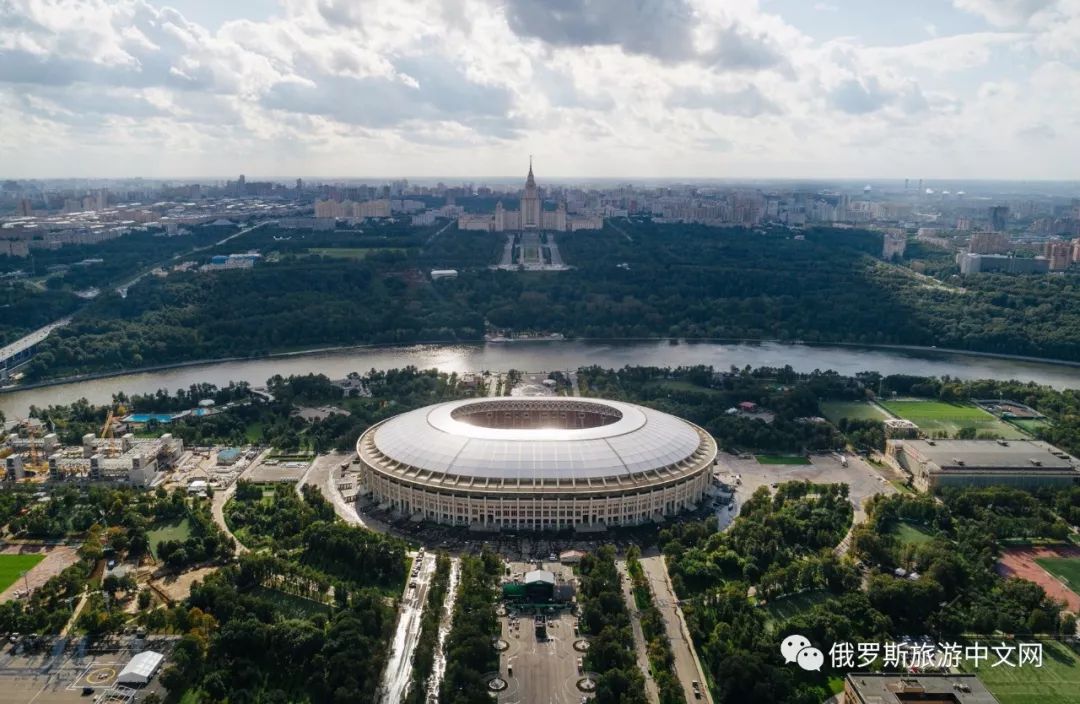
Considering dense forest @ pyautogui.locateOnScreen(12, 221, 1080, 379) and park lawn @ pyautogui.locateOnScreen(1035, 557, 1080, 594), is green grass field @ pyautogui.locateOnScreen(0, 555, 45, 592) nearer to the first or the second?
dense forest @ pyautogui.locateOnScreen(12, 221, 1080, 379)

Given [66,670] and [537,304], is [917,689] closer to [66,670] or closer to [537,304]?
[66,670]

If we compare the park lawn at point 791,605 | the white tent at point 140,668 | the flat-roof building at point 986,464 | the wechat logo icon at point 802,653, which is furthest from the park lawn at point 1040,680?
the white tent at point 140,668

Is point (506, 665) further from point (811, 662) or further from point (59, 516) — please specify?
point (59, 516)

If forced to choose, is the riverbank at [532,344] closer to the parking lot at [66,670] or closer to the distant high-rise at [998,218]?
the parking lot at [66,670]

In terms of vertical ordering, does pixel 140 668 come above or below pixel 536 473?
below

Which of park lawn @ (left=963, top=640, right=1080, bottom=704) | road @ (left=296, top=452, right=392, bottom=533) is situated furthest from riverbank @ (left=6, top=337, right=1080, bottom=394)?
park lawn @ (left=963, top=640, right=1080, bottom=704)

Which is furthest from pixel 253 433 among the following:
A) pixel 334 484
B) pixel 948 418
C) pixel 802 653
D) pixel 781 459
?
pixel 948 418
